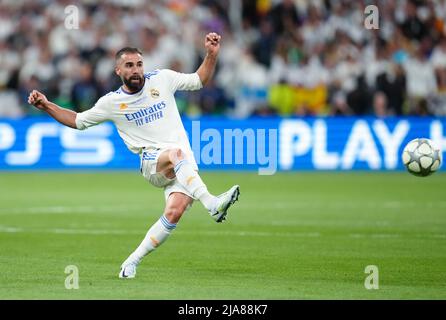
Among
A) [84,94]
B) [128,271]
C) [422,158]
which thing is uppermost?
[84,94]

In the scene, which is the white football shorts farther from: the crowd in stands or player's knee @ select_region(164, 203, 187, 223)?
the crowd in stands

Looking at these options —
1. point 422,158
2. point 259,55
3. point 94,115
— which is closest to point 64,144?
point 259,55

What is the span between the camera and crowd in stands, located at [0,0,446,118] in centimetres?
2625

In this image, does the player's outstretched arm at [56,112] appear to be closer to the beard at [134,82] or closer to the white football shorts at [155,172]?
the beard at [134,82]

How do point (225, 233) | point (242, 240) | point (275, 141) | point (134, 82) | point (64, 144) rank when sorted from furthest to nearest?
point (64, 144) < point (275, 141) < point (225, 233) < point (242, 240) < point (134, 82)

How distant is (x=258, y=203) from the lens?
19297 mm

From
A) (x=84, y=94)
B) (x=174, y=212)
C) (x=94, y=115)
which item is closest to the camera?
(x=174, y=212)

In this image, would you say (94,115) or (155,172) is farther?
(94,115)

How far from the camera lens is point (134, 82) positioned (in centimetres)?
1089

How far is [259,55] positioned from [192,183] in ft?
57.6

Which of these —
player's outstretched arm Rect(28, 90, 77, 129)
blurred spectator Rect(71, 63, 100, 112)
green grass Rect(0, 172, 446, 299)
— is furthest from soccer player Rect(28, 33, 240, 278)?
blurred spectator Rect(71, 63, 100, 112)

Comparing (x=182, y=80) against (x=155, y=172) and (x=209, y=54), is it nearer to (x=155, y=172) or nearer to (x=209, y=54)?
(x=209, y=54)

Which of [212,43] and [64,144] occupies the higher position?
[64,144]

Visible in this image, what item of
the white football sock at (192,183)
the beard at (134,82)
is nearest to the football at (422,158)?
the white football sock at (192,183)
